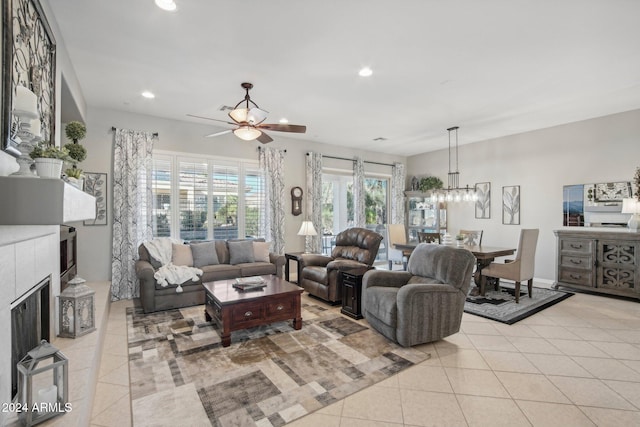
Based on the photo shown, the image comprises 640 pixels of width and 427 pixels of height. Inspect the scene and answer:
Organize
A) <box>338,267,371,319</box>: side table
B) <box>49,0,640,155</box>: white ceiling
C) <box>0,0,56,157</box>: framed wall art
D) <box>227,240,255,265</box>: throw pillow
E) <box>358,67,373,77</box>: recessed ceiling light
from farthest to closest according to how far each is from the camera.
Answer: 1. <box>227,240,255,265</box>: throw pillow
2. <box>338,267,371,319</box>: side table
3. <box>358,67,373,77</box>: recessed ceiling light
4. <box>49,0,640,155</box>: white ceiling
5. <box>0,0,56,157</box>: framed wall art

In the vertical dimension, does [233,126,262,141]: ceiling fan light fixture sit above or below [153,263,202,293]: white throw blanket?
above

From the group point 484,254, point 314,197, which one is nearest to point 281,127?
point 314,197

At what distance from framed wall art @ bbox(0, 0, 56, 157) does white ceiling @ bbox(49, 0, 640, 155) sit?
1.55ft

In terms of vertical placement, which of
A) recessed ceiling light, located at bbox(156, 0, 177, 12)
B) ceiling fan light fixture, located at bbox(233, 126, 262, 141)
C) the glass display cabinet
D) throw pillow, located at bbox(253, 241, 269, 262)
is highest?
recessed ceiling light, located at bbox(156, 0, 177, 12)

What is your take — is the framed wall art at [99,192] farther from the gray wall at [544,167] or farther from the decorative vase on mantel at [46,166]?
the gray wall at [544,167]

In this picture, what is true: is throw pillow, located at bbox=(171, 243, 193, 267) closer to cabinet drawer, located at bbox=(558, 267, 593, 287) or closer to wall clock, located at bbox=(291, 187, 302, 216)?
wall clock, located at bbox=(291, 187, 302, 216)

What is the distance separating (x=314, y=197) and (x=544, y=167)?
4.54 metres

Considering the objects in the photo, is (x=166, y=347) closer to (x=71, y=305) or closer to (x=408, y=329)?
(x=71, y=305)

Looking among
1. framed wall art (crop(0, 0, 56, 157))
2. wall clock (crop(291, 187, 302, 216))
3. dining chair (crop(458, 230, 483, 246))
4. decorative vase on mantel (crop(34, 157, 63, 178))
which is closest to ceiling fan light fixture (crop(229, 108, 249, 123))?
framed wall art (crop(0, 0, 56, 157))

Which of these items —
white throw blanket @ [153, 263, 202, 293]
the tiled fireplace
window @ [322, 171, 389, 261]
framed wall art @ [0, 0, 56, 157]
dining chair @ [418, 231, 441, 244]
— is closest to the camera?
the tiled fireplace

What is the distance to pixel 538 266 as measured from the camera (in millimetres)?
6016

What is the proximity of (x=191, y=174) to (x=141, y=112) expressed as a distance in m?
1.22

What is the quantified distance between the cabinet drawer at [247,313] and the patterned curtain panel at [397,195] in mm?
5581

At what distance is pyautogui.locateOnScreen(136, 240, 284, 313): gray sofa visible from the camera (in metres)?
4.10
